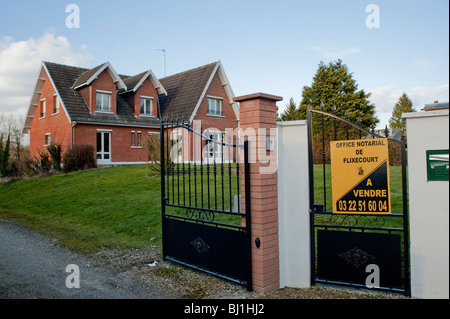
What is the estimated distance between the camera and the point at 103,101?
23.7 m

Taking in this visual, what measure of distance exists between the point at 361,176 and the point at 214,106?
74.6ft

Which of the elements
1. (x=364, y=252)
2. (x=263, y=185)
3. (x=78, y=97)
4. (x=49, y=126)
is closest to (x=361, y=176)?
(x=364, y=252)

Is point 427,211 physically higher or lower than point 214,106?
lower

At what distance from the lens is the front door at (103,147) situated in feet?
76.3

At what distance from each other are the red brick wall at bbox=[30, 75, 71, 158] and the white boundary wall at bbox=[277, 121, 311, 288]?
1973 cm

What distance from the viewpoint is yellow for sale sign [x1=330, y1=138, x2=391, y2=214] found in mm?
4340

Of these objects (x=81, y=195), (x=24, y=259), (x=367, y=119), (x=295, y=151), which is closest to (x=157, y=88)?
(x=81, y=195)

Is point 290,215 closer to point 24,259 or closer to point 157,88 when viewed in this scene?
point 24,259

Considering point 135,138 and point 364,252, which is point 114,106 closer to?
point 135,138

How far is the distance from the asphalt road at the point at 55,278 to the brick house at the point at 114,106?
1582 cm

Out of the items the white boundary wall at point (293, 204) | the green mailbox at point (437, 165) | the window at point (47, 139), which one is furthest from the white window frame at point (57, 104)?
the green mailbox at point (437, 165)

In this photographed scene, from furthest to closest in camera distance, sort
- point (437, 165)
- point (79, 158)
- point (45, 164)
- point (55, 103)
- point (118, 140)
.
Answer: point (55, 103), point (118, 140), point (45, 164), point (79, 158), point (437, 165)

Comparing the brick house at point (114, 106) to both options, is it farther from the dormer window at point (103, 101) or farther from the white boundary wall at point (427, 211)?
the white boundary wall at point (427, 211)

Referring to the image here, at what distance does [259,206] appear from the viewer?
4.54m
